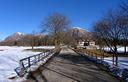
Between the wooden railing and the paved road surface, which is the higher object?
the wooden railing

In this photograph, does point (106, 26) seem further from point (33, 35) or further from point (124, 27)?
point (33, 35)

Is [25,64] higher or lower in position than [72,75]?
higher

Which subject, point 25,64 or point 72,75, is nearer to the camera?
point 72,75

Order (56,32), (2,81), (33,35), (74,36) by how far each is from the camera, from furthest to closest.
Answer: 1. (74,36)
2. (33,35)
3. (56,32)
4. (2,81)

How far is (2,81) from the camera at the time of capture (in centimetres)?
1362

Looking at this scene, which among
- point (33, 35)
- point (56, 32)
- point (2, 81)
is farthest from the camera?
point (33, 35)

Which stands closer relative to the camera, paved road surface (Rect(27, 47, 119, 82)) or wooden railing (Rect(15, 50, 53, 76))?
paved road surface (Rect(27, 47, 119, 82))

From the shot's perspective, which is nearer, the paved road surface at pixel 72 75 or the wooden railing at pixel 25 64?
the paved road surface at pixel 72 75

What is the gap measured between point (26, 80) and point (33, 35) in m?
138

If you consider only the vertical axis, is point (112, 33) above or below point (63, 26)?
below

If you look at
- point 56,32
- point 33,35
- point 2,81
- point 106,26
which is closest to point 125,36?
point 106,26

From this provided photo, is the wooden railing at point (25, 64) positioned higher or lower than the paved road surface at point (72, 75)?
higher

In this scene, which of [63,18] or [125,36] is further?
[63,18]

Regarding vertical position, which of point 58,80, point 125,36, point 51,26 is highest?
point 51,26
